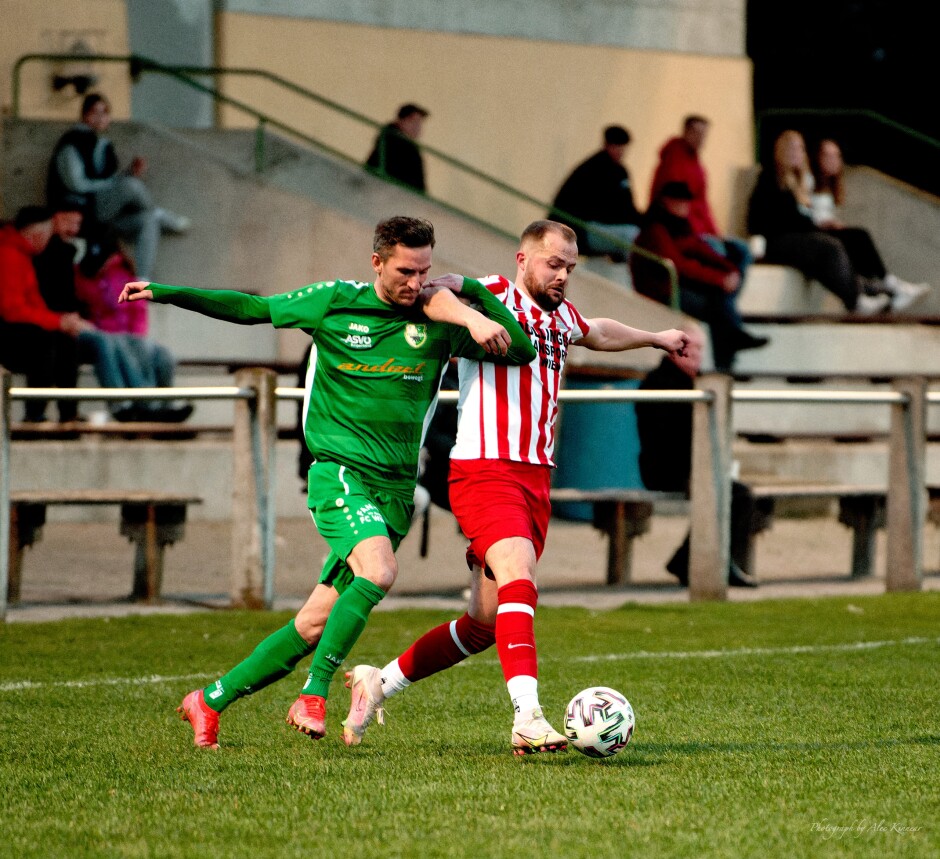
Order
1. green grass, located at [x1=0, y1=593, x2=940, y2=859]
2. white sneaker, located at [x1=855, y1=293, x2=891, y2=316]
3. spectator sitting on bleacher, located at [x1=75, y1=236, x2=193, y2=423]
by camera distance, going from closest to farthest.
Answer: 1. green grass, located at [x1=0, y1=593, x2=940, y2=859]
2. spectator sitting on bleacher, located at [x1=75, y1=236, x2=193, y2=423]
3. white sneaker, located at [x1=855, y1=293, x2=891, y2=316]

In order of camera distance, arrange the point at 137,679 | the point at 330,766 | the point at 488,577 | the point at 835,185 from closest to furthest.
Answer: the point at 330,766 → the point at 488,577 → the point at 137,679 → the point at 835,185

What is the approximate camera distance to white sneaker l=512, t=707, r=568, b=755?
5852mm

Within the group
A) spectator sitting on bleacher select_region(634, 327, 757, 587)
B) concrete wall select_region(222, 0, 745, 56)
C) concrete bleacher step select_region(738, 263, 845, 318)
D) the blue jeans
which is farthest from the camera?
concrete bleacher step select_region(738, 263, 845, 318)

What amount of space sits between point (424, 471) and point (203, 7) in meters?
9.07

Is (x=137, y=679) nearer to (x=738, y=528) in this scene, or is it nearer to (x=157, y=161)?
(x=738, y=528)

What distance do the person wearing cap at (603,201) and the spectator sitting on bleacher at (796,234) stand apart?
2002 mm

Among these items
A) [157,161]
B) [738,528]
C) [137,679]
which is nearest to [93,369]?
[157,161]

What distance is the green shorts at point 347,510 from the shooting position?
624 cm

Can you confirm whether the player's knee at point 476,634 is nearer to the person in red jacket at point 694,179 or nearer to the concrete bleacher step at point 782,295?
the person in red jacket at point 694,179

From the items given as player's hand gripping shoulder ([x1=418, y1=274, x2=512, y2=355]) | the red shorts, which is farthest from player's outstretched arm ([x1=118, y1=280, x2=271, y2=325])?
the red shorts

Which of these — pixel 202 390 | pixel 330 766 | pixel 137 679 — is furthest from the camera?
pixel 202 390

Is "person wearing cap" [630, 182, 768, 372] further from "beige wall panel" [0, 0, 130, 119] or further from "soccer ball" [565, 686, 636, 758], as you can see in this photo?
"soccer ball" [565, 686, 636, 758]

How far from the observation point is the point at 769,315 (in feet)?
62.8

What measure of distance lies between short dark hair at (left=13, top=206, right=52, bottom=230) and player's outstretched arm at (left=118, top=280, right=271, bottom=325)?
8228mm
